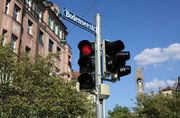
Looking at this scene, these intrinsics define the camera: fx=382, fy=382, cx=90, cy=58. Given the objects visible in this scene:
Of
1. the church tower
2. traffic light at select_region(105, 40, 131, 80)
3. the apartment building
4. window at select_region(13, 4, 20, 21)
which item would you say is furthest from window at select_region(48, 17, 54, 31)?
the church tower

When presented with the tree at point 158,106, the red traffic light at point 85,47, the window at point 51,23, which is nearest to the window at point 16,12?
the window at point 51,23

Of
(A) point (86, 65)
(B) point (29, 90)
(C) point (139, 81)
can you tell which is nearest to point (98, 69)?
(A) point (86, 65)

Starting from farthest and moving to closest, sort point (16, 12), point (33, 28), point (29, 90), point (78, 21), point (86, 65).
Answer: point (33, 28) → point (16, 12) → point (29, 90) → point (78, 21) → point (86, 65)

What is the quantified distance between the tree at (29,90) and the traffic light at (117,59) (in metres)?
13.5

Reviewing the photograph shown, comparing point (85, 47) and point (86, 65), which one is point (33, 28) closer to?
point (85, 47)

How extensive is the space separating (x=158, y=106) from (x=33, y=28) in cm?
1528

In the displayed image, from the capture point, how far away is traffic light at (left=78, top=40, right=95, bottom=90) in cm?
812

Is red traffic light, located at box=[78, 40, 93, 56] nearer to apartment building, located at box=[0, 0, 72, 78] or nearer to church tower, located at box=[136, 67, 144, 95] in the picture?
apartment building, located at box=[0, 0, 72, 78]

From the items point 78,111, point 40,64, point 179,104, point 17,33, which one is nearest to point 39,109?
point 40,64

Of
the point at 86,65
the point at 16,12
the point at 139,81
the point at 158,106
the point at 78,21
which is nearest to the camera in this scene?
the point at 86,65

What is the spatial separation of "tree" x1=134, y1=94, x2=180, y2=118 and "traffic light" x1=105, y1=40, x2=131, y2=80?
100 feet

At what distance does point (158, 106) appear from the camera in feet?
129

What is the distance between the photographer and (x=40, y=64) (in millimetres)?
24312

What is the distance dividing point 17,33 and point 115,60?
91.9ft
